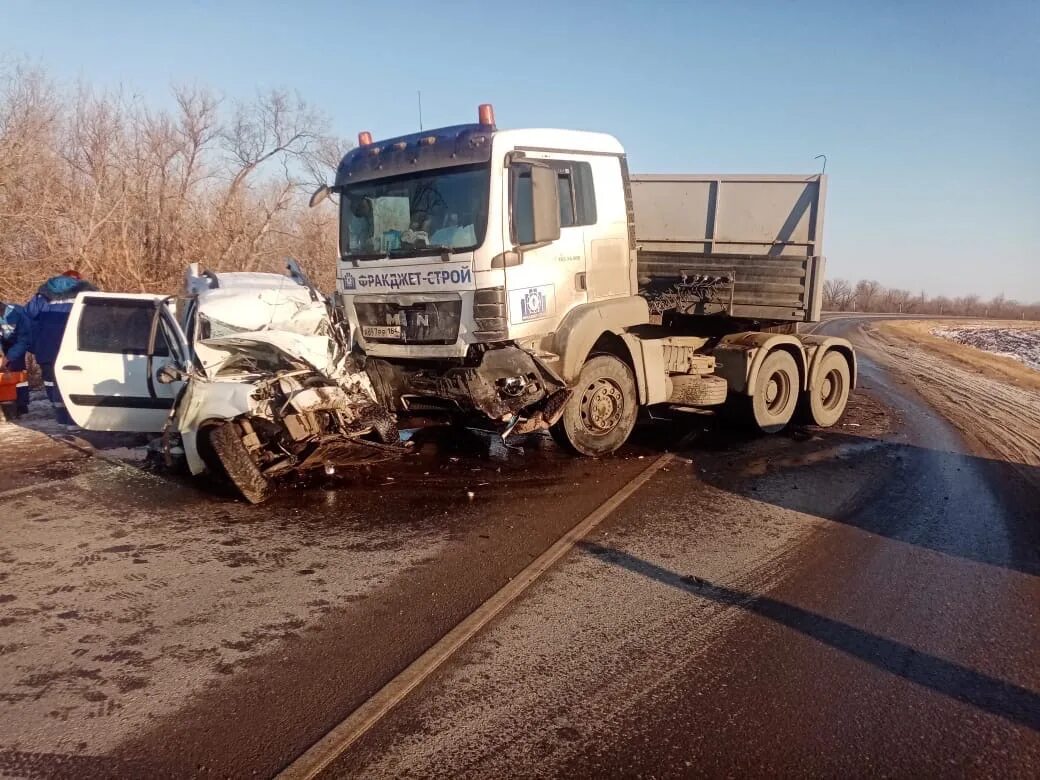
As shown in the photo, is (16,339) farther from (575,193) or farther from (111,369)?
(575,193)

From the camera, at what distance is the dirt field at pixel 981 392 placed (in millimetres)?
8289

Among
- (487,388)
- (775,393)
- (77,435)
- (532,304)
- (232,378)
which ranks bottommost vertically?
(77,435)

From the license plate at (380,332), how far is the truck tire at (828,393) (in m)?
5.49

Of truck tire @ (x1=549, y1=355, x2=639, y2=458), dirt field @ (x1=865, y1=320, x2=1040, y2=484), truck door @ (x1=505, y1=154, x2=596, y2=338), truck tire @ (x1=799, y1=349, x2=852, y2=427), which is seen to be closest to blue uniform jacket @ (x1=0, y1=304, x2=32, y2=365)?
truck door @ (x1=505, y1=154, x2=596, y2=338)

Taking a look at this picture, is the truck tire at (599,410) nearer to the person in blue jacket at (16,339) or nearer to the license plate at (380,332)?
the license plate at (380,332)

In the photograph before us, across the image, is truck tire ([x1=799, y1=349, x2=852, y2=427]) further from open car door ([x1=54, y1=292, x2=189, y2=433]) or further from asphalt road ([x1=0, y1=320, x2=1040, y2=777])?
open car door ([x1=54, y1=292, x2=189, y2=433])

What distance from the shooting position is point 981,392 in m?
12.8

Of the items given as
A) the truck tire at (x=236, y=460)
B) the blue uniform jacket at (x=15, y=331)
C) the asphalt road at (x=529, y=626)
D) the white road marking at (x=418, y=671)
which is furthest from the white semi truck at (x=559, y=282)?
the blue uniform jacket at (x=15, y=331)

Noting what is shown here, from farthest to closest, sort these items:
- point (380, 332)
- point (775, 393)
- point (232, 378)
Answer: point (775, 393) → point (380, 332) → point (232, 378)

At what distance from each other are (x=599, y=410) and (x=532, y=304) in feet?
4.97

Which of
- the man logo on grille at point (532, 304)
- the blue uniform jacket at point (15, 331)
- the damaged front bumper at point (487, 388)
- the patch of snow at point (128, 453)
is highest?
the man logo on grille at point (532, 304)

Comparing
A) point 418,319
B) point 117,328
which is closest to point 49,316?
point 117,328

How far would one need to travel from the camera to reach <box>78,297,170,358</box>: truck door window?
7.30 m

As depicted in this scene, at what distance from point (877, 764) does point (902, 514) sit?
341 cm
